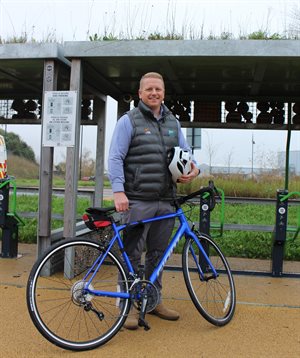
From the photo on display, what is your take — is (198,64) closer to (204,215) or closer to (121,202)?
(204,215)

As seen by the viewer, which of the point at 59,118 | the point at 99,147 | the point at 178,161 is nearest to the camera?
the point at 178,161

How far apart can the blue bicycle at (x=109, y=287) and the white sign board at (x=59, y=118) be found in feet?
4.73

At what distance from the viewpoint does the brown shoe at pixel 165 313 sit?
12.0 feet

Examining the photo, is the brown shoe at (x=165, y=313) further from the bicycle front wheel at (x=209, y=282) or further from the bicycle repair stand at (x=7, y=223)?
the bicycle repair stand at (x=7, y=223)

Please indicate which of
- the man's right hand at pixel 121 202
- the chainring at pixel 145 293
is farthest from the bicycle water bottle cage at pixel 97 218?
the chainring at pixel 145 293

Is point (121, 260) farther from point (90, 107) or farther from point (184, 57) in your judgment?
point (90, 107)

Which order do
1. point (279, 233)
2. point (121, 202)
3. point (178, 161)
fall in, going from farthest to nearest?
point (279, 233) → point (178, 161) → point (121, 202)

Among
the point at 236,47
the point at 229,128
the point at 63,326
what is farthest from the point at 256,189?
the point at 63,326

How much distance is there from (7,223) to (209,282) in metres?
3.07

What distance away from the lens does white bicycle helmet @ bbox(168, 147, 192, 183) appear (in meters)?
3.43

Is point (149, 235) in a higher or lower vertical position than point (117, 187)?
lower

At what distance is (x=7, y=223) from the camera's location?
5.64 m

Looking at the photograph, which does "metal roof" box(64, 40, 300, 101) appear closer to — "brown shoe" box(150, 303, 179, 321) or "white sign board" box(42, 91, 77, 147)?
"white sign board" box(42, 91, 77, 147)

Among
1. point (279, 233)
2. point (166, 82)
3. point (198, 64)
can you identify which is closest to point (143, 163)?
point (198, 64)
